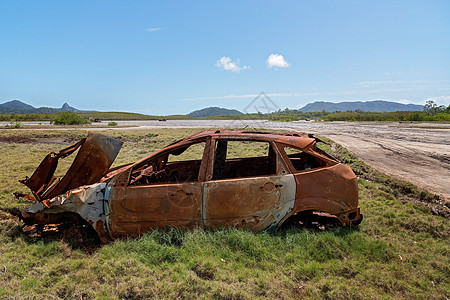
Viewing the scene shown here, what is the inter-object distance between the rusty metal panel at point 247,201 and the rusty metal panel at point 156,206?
18 cm

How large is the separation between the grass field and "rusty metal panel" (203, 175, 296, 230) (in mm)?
172

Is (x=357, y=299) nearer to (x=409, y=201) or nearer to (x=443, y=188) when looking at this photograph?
(x=409, y=201)

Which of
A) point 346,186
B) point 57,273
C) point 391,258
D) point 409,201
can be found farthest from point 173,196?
point 409,201

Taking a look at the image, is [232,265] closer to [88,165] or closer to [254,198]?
[254,198]

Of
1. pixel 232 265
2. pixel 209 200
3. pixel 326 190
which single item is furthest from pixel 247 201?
pixel 326 190

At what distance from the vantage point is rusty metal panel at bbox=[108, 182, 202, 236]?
12.7 feet

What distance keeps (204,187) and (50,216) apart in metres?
2.31

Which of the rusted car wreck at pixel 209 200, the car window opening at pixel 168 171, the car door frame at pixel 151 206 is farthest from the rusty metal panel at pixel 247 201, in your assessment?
the car window opening at pixel 168 171

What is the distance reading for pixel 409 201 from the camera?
6535mm

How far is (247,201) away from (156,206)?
1.25 meters

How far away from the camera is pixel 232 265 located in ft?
11.4

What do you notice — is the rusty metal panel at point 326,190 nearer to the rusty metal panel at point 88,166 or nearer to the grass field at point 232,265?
the grass field at point 232,265

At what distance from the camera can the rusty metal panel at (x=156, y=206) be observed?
12.7ft

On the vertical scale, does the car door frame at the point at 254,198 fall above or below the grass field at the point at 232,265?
above
